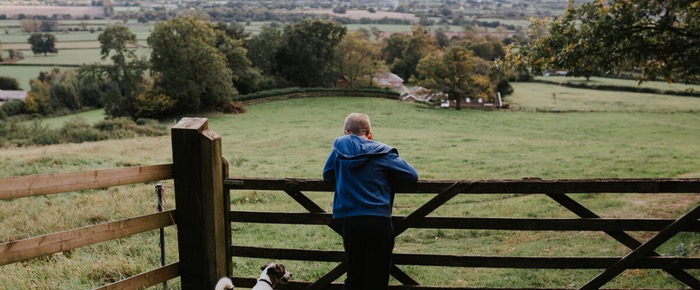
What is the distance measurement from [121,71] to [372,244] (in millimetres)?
62075

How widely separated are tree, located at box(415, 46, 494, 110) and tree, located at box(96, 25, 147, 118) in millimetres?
34195

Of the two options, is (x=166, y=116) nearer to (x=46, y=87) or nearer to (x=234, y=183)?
(x=46, y=87)

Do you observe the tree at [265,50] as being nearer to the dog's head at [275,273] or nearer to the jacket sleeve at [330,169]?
the dog's head at [275,273]

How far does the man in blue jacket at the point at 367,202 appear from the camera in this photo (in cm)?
519

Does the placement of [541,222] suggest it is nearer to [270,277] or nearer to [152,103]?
[270,277]

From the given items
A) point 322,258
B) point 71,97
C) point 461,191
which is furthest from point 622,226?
point 71,97

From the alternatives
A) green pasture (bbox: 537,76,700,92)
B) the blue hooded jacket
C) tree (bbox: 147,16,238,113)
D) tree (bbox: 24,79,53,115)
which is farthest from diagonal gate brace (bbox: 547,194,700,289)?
green pasture (bbox: 537,76,700,92)

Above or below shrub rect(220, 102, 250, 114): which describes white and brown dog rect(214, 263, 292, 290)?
above

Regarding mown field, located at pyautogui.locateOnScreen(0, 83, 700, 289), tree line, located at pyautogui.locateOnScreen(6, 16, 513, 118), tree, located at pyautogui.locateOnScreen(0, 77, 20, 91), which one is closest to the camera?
mown field, located at pyautogui.locateOnScreen(0, 83, 700, 289)

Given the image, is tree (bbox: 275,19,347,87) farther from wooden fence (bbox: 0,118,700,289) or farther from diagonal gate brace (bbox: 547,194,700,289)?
diagonal gate brace (bbox: 547,194,700,289)

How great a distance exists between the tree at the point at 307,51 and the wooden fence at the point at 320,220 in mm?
70630

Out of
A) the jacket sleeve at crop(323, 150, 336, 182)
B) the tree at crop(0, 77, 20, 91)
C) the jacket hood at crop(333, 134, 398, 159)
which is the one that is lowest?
the tree at crop(0, 77, 20, 91)

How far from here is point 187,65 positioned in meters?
57.6

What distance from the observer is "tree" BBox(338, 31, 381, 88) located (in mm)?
80312
